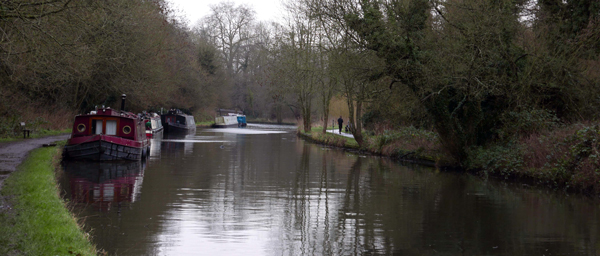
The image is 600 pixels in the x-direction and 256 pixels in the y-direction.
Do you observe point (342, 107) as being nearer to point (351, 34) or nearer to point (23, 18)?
point (351, 34)

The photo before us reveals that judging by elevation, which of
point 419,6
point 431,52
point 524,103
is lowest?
point 524,103

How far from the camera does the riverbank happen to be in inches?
553

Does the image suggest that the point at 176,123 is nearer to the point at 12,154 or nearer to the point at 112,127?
the point at 112,127

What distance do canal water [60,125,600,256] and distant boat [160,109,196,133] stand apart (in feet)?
103

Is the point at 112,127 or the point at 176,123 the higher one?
the point at 176,123

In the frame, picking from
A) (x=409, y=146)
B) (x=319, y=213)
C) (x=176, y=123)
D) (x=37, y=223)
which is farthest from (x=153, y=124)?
(x=37, y=223)

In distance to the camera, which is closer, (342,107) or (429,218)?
(429,218)

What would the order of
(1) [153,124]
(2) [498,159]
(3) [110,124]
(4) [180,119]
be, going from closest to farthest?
1. (2) [498,159]
2. (3) [110,124]
3. (1) [153,124]
4. (4) [180,119]

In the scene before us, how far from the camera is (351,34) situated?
65.2 ft

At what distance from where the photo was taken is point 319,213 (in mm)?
11445

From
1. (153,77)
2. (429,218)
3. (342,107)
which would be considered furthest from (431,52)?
(342,107)

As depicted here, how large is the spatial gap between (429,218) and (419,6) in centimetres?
975

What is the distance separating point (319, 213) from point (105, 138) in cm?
1157

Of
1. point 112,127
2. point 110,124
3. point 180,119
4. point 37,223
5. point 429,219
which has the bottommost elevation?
point 429,219
